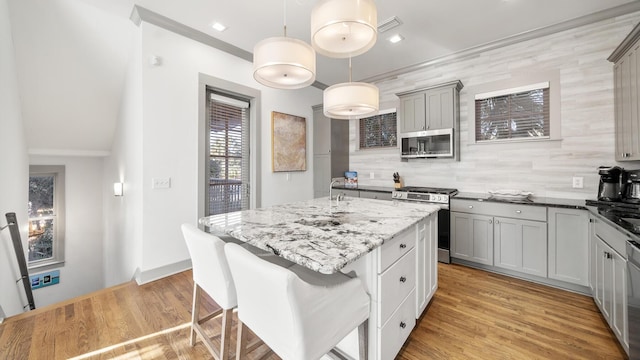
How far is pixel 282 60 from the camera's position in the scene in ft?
5.16

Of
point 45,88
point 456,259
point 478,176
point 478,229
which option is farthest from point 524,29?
point 45,88

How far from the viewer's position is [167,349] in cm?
176

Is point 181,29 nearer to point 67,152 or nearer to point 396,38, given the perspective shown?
point 396,38

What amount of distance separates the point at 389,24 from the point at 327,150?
2.28 metres

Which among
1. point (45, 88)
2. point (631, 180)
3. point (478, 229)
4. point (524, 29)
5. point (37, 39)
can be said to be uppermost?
point (524, 29)

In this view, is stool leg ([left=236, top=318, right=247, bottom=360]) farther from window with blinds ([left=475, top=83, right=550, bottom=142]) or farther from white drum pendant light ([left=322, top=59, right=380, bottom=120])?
window with blinds ([left=475, top=83, right=550, bottom=142])

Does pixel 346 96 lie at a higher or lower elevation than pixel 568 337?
higher

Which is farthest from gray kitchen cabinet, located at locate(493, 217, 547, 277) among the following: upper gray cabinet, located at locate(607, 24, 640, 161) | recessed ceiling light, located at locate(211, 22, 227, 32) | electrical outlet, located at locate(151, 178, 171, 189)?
recessed ceiling light, located at locate(211, 22, 227, 32)

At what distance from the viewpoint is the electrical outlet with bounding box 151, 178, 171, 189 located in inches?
112

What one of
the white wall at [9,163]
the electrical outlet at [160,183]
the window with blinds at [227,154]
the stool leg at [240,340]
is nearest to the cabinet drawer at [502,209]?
the stool leg at [240,340]

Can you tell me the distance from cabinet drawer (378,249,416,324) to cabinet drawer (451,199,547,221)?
1735mm

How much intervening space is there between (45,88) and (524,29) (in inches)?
235

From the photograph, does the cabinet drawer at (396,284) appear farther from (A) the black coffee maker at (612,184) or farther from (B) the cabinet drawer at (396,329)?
(A) the black coffee maker at (612,184)

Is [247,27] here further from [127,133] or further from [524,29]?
[524,29]
